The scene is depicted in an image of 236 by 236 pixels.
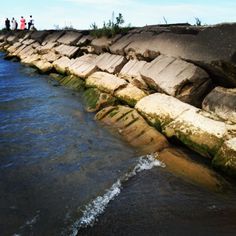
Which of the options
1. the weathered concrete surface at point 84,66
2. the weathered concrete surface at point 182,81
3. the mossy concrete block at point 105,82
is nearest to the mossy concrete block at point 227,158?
the weathered concrete surface at point 182,81

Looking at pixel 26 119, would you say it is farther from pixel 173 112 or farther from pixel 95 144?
pixel 173 112

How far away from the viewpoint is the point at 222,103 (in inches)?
241

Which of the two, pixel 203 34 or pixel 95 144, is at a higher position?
pixel 203 34

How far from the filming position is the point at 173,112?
252 inches

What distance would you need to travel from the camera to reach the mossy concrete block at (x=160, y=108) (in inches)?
251

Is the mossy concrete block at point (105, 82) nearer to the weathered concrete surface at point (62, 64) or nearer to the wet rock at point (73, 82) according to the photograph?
the wet rock at point (73, 82)

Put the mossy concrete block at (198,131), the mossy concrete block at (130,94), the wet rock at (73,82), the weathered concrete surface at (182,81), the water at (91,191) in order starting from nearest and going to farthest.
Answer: the water at (91,191) < the mossy concrete block at (198,131) < the weathered concrete surface at (182,81) < the mossy concrete block at (130,94) < the wet rock at (73,82)

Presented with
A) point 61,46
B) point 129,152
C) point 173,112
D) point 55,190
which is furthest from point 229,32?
point 61,46

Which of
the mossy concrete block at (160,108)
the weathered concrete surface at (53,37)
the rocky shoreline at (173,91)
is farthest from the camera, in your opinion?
the weathered concrete surface at (53,37)

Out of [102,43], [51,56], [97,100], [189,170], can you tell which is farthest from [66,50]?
[189,170]

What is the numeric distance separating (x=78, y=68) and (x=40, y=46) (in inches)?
284

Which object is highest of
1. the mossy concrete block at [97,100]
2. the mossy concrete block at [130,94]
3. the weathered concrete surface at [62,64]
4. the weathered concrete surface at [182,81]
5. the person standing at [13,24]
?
the weathered concrete surface at [182,81]

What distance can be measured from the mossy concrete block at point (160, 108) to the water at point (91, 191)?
822mm

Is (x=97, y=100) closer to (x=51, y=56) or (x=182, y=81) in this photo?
(x=182, y=81)
